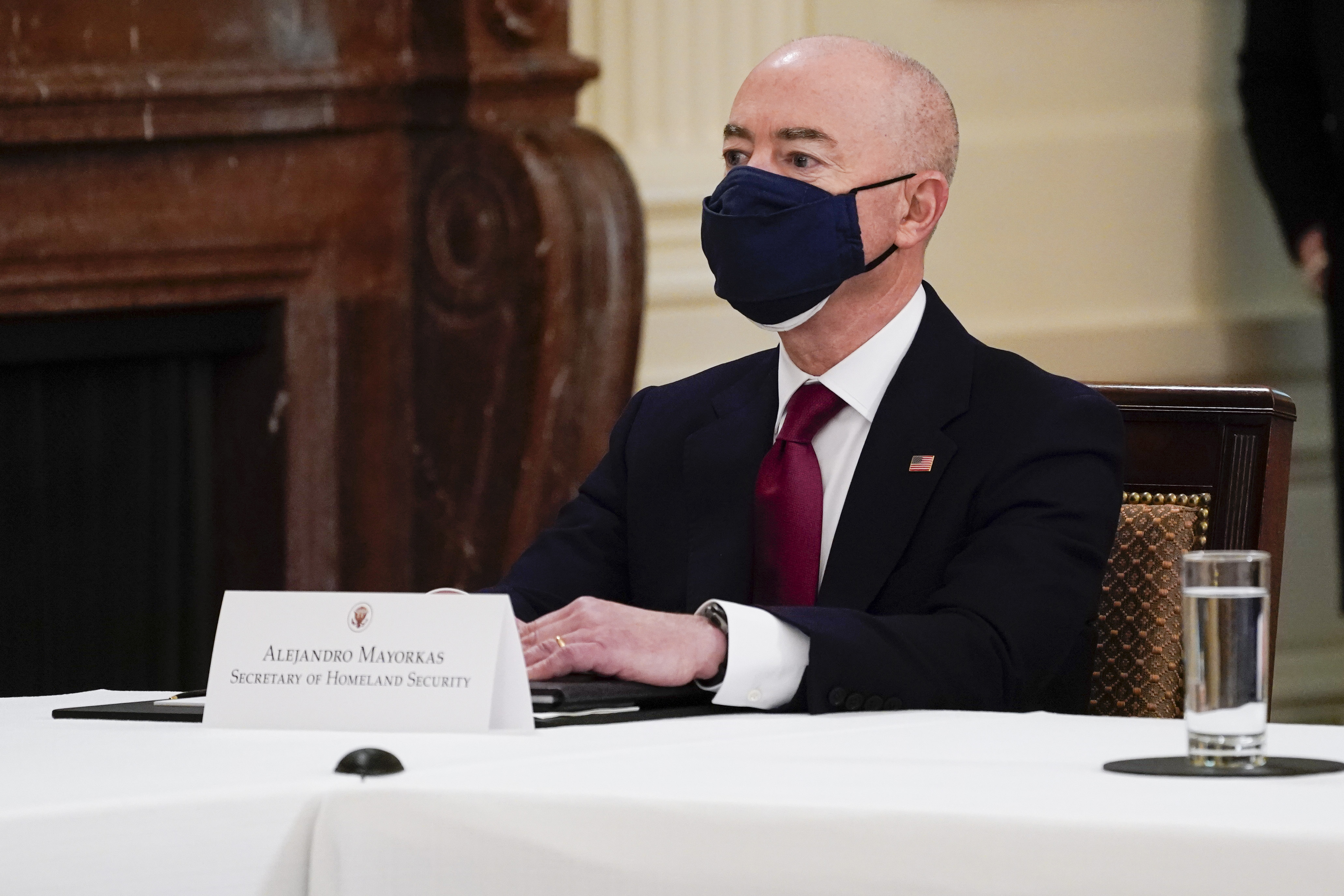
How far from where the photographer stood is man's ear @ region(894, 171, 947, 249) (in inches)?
77.8

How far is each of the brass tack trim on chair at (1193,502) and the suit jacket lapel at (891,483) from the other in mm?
188

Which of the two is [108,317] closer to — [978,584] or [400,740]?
[978,584]

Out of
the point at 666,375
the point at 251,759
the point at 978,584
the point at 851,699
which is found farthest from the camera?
the point at 666,375

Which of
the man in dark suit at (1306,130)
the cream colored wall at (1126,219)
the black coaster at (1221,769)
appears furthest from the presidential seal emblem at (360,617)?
the man in dark suit at (1306,130)

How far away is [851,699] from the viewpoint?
58.4 inches

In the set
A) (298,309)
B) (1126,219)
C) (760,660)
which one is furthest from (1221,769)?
(1126,219)

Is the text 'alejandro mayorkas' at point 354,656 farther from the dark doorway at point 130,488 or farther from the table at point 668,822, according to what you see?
the dark doorway at point 130,488

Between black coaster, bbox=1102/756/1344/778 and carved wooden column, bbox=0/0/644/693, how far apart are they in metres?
2.51

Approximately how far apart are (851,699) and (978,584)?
0.78ft

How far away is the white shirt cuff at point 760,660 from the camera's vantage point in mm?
1465

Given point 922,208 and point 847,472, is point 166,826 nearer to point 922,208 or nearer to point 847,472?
point 847,472

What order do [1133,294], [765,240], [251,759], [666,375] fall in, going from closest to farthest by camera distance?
[251,759], [765,240], [666,375], [1133,294]

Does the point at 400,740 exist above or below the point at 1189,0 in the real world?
below

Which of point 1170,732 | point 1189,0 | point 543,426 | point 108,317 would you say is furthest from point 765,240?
point 1189,0
